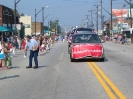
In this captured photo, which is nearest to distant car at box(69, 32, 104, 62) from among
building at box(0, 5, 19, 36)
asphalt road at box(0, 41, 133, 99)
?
asphalt road at box(0, 41, 133, 99)

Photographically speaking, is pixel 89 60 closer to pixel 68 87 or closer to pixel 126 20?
pixel 68 87

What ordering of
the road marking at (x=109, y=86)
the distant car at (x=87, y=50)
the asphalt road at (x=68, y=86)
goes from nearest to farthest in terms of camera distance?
the road marking at (x=109, y=86) → the asphalt road at (x=68, y=86) → the distant car at (x=87, y=50)

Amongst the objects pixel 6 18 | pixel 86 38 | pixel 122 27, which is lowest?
pixel 86 38

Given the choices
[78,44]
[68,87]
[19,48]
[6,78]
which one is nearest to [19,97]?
[68,87]

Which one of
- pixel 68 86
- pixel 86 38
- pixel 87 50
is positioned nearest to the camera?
pixel 68 86

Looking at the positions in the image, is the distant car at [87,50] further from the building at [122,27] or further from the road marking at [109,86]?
the building at [122,27]

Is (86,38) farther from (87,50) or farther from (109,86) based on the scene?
(109,86)

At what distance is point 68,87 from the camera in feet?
36.5

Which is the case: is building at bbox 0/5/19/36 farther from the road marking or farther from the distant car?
the road marking

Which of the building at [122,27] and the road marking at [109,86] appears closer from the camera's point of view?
the road marking at [109,86]

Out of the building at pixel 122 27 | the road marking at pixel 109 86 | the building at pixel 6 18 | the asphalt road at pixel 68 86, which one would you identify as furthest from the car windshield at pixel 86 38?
the building at pixel 122 27

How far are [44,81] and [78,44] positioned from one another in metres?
7.95

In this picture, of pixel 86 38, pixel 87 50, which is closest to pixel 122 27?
pixel 86 38

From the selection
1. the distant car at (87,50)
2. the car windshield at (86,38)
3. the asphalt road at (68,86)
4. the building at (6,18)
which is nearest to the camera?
the asphalt road at (68,86)
